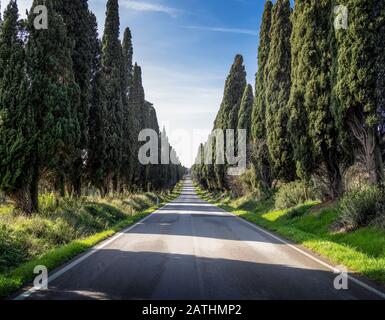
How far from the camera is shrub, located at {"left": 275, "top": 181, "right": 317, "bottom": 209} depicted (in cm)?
2217

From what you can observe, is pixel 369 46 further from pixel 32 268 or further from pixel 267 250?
pixel 32 268

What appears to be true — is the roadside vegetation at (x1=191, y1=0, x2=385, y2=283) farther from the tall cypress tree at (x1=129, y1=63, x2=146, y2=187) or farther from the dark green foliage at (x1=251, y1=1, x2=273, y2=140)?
the tall cypress tree at (x1=129, y1=63, x2=146, y2=187)

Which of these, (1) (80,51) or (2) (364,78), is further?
(1) (80,51)

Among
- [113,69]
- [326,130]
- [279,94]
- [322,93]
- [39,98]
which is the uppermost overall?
[113,69]

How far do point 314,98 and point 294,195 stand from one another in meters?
6.63

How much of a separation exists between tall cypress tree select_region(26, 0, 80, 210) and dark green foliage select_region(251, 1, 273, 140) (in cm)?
1678

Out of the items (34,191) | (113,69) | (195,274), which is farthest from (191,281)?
(113,69)

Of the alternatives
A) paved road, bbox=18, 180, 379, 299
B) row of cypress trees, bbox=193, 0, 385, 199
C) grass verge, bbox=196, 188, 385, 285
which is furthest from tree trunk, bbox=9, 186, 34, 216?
row of cypress trees, bbox=193, 0, 385, 199

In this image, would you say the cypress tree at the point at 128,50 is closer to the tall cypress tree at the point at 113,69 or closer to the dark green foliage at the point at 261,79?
the tall cypress tree at the point at 113,69

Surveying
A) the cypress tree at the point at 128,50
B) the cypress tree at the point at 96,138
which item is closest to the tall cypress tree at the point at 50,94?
the cypress tree at the point at 96,138

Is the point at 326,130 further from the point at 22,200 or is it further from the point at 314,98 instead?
the point at 22,200

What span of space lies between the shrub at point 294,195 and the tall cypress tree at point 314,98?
2.54 m

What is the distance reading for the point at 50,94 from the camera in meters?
15.4
